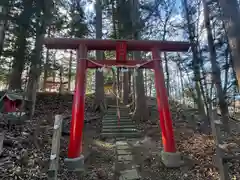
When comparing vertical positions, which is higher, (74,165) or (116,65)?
(116,65)

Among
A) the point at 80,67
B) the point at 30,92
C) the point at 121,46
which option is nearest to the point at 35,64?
the point at 30,92

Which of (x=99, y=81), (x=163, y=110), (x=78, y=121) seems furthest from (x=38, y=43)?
(x=163, y=110)

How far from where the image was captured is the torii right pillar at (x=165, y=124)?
14.1 ft

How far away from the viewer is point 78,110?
4.40 metres

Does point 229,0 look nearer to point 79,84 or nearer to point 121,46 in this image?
point 121,46

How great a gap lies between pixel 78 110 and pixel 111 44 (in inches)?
82.1

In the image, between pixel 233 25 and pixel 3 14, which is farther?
pixel 3 14

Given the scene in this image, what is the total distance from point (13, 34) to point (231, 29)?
30.8 feet

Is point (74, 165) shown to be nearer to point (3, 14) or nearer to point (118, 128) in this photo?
point (118, 128)

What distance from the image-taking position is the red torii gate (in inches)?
167

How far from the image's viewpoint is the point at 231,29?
3383 millimetres

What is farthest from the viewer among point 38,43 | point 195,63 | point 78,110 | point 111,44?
point 38,43

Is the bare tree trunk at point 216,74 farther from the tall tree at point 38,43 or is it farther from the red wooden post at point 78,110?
the tall tree at point 38,43

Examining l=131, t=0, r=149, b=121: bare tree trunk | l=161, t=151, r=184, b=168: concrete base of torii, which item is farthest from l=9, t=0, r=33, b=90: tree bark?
l=161, t=151, r=184, b=168: concrete base of torii
